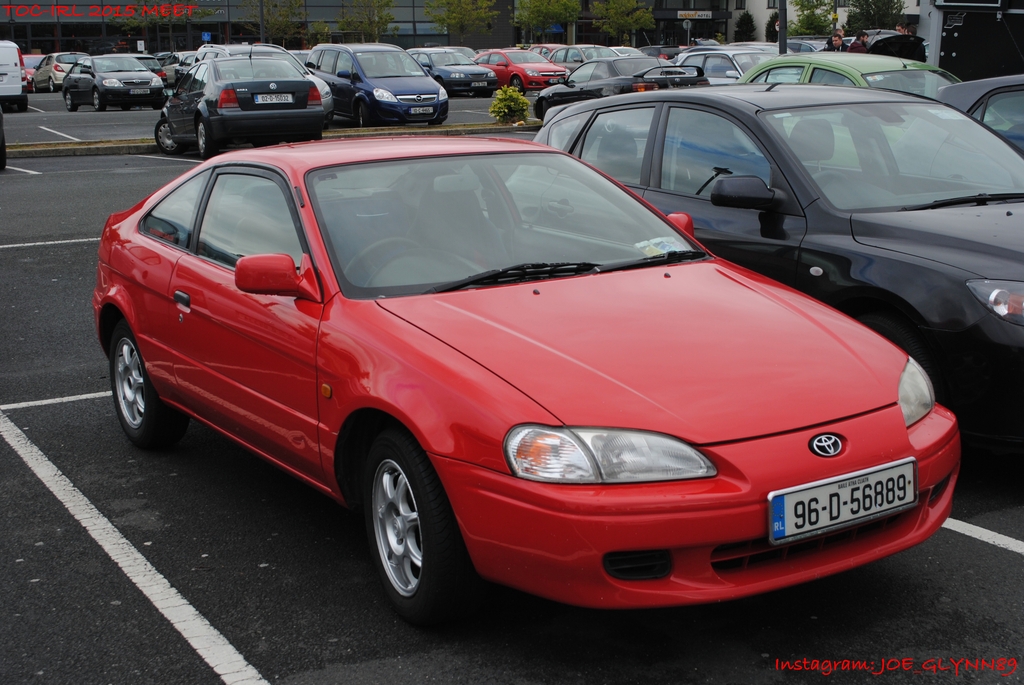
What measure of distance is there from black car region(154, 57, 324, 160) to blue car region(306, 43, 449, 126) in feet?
12.1

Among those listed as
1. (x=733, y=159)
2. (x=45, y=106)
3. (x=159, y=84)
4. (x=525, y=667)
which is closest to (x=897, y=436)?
(x=525, y=667)

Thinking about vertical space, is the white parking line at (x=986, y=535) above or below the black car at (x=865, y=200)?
below

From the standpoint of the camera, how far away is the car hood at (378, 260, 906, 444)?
330 cm

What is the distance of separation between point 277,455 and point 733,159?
2.94 metres

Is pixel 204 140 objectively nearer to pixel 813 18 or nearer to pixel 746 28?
pixel 813 18

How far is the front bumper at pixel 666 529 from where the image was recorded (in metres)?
3.11

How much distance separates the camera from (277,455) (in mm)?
4344

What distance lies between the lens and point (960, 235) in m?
5.04

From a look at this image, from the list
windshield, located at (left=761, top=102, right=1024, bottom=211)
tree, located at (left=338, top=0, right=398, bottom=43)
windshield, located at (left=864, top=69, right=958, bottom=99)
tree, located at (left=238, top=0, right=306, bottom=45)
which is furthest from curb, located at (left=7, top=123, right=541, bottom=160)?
tree, located at (left=338, top=0, right=398, bottom=43)

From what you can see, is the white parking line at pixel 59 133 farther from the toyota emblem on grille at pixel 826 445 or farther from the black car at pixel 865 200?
the toyota emblem on grille at pixel 826 445

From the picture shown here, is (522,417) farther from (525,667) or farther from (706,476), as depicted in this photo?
(525,667)

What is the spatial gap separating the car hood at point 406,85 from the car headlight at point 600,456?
2019cm

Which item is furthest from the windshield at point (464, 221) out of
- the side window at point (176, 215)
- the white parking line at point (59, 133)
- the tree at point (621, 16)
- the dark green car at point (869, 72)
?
the tree at point (621, 16)

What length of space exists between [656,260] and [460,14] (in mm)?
61910
